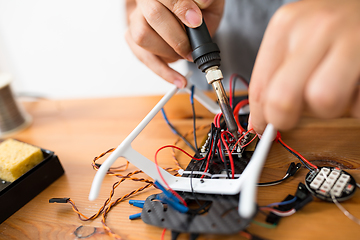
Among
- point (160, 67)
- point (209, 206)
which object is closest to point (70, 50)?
point (160, 67)

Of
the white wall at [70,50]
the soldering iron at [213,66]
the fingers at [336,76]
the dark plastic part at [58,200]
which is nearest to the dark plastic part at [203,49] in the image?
the soldering iron at [213,66]

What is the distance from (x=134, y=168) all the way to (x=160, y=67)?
0.26m

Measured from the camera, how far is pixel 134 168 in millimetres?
558

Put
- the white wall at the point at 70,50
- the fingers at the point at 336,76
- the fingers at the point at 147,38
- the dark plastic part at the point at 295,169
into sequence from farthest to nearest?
the white wall at the point at 70,50, the fingers at the point at 147,38, the dark plastic part at the point at 295,169, the fingers at the point at 336,76

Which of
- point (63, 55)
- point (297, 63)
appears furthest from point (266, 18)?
point (63, 55)

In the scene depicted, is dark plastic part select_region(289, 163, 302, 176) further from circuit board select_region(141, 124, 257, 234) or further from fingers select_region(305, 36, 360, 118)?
fingers select_region(305, 36, 360, 118)

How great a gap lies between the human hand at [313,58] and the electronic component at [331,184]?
4.4 inches

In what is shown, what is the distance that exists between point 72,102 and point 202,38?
69 centimetres

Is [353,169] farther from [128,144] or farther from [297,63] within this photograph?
[128,144]

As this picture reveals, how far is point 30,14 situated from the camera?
142cm

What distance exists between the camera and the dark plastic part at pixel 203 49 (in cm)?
48

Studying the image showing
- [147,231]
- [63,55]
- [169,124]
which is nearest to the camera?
[147,231]

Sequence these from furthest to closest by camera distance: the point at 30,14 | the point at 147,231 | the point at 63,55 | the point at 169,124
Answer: the point at 63,55
the point at 30,14
the point at 169,124
the point at 147,231

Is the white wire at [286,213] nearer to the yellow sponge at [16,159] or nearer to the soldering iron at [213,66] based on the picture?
the soldering iron at [213,66]
